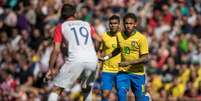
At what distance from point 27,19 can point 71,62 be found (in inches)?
502

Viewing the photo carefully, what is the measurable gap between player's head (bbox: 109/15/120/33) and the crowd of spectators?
19.1 feet

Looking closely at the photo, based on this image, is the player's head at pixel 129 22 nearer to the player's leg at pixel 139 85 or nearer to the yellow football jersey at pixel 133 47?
the yellow football jersey at pixel 133 47

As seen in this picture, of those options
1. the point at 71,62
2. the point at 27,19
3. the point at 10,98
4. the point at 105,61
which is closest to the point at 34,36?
the point at 27,19

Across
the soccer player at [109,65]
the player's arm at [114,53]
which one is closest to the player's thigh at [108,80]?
the soccer player at [109,65]

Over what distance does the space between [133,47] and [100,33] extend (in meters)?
9.85

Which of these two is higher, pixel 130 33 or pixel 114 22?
pixel 114 22

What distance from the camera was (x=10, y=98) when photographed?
26969 mm

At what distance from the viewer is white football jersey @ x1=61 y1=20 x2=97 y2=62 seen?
1784 centimetres

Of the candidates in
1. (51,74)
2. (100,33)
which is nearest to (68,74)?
(51,74)

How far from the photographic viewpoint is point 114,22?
771 inches

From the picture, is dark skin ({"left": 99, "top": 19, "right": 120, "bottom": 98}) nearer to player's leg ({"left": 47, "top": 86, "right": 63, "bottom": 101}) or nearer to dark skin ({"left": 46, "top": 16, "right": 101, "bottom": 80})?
player's leg ({"left": 47, "top": 86, "right": 63, "bottom": 101})

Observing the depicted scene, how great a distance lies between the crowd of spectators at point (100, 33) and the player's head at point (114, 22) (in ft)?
19.1

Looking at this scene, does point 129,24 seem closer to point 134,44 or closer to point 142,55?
point 134,44

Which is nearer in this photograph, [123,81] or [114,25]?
[123,81]
